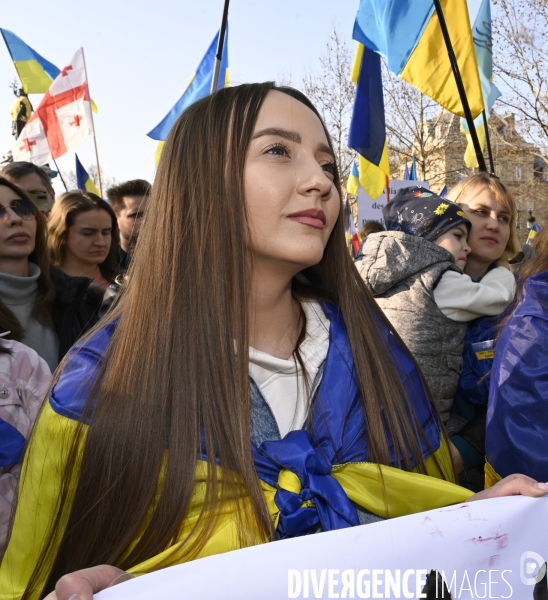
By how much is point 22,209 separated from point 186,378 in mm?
2297

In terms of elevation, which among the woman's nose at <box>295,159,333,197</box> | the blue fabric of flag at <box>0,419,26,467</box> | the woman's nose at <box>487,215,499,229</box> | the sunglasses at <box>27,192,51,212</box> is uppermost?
the woman's nose at <box>487,215,499,229</box>

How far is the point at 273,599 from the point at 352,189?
32.4 feet

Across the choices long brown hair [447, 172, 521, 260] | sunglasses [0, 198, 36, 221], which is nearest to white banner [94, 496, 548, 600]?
long brown hair [447, 172, 521, 260]

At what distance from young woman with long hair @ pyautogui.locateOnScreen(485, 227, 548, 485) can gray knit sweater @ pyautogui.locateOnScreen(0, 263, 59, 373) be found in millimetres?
2088

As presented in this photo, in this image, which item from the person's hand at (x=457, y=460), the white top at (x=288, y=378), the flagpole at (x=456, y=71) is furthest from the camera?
the flagpole at (x=456, y=71)

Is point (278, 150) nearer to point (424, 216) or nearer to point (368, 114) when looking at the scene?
point (424, 216)

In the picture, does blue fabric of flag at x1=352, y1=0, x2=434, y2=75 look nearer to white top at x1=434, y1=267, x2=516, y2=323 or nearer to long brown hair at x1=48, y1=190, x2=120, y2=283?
long brown hair at x1=48, y1=190, x2=120, y2=283

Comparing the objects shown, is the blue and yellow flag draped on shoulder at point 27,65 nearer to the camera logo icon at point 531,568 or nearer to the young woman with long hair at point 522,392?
the young woman with long hair at point 522,392

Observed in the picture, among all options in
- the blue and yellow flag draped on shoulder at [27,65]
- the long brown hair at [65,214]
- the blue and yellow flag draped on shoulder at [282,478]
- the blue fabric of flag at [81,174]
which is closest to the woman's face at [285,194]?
the blue and yellow flag draped on shoulder at [282,478]

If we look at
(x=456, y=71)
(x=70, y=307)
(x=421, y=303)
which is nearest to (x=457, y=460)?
(x=421, y=303)

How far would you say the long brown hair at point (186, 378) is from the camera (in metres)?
1.43

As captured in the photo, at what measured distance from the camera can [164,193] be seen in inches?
69.2

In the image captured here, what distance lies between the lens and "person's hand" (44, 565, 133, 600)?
1.09 meters

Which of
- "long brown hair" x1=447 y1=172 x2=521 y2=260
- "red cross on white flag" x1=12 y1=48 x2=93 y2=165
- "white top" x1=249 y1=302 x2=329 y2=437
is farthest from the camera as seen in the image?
"red cross on white flag" x1=12 y1=48 x2=93 y2=165
